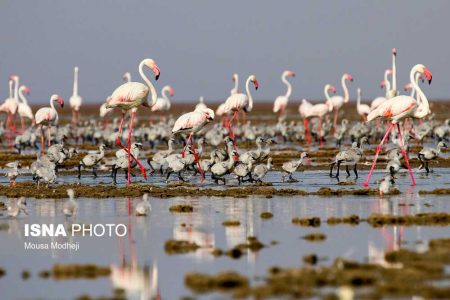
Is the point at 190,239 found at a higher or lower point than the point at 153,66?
lower

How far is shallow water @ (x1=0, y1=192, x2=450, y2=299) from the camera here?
12656 mm

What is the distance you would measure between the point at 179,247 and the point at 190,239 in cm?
89

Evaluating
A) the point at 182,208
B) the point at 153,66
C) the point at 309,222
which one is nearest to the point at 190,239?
the point at 309,222

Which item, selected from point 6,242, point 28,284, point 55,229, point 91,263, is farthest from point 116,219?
point 28,284

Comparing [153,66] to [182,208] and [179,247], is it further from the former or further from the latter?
[179,247]

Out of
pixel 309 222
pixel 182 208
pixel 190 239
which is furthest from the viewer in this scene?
pixel 182 208

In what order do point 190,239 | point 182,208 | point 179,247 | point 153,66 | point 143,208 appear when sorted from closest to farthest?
point 179,247 → point 190,239 → point 143,208 → point 182,208 → point 153,66

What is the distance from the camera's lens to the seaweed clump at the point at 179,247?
1473 centimetres

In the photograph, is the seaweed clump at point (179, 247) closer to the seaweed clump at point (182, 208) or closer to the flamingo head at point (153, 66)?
the seaweed clump at point (182, 208)

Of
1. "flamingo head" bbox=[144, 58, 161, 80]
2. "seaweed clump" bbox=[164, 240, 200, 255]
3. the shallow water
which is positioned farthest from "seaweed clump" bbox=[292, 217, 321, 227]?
"flamingo head" bbox=[144, 58, 161, 80]

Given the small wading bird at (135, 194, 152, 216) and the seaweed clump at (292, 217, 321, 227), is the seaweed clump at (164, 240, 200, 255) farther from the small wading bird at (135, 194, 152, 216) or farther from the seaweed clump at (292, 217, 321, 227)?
the small wading bird at (135, 194, 152, 216)

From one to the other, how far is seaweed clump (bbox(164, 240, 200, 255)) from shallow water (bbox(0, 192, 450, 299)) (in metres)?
0.13

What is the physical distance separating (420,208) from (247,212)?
3257mm

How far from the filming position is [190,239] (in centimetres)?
1580
